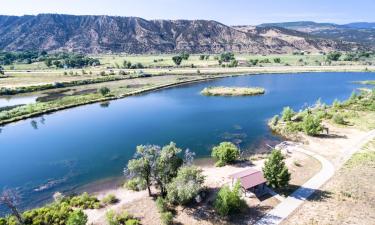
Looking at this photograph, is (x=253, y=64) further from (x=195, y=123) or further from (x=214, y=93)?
(x=195, y=123)

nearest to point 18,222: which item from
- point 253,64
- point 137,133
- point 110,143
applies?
point 110,143

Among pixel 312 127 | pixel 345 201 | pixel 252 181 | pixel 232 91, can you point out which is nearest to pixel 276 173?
pixel 252 181

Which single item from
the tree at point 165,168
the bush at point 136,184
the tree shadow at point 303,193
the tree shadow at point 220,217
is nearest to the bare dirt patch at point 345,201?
the tree shadow at point 303,193

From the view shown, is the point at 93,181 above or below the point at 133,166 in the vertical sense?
below

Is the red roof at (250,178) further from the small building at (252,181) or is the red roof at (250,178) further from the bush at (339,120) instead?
the bush at (339,120)

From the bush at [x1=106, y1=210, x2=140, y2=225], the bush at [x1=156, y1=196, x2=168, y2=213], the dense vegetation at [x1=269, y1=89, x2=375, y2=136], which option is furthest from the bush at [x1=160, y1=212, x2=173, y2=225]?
the dense vegetation at [x1=269, y1=89, x2=375, y2=136]

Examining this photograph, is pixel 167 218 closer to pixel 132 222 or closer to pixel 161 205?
pixel 161 205
